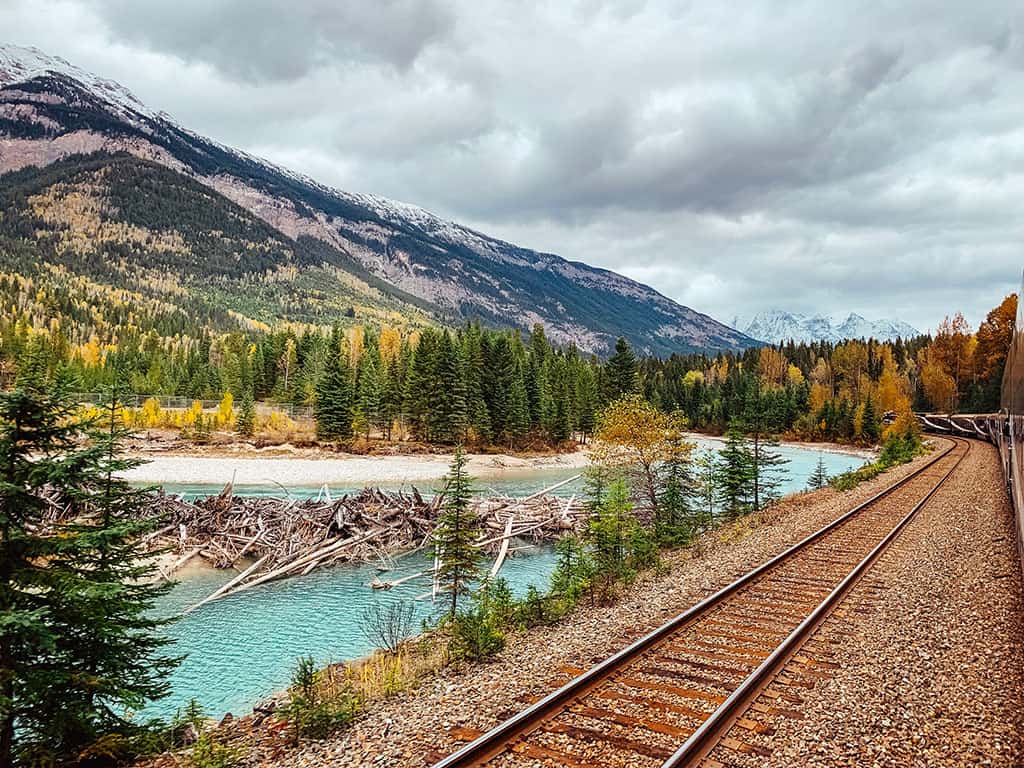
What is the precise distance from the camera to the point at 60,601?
24.8 feet

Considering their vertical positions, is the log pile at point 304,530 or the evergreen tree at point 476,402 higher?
the evergreen tree at point 476,402

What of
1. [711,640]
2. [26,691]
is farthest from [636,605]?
[26,691]

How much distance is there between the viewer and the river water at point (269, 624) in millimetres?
13773

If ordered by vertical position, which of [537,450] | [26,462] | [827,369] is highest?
[827,369]

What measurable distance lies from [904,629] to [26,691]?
12.4 m

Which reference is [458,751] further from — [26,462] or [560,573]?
[560,573]

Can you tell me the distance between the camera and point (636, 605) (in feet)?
39.2

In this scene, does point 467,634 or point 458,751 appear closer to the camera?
point 458,751

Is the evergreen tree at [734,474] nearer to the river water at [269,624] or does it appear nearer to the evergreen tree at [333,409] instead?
the river water at [269,624]

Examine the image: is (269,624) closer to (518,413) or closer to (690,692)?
(690,692)

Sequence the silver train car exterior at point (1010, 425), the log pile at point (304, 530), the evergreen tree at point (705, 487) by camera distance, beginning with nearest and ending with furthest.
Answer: the silver train car exterior at point (1010, 425) < the log pile at point (304, 530) < the evergreen tree at point (705, 487)

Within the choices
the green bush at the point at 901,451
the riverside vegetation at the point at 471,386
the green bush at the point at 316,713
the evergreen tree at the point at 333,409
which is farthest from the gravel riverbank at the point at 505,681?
the evergreen tree at the point at 333,409

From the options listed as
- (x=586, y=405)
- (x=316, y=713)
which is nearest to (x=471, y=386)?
(x=586, y=405)

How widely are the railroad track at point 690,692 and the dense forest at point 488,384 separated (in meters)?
30.5
